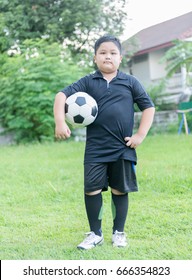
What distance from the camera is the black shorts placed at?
3025mm

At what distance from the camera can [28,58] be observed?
12.4 m

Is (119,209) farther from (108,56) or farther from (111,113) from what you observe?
(108,56)

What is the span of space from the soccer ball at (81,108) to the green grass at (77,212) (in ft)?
2.88

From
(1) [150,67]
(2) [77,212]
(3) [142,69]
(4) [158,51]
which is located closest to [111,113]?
(2) [77,212]

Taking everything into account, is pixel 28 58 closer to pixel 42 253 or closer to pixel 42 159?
pixel 42 159

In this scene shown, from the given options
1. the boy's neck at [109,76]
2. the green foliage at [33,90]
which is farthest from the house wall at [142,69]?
the boy's neck at [109,76]

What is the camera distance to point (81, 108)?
2998mm

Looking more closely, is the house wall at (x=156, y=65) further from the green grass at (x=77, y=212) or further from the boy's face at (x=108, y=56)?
the boy's face at (x=108, y=56)

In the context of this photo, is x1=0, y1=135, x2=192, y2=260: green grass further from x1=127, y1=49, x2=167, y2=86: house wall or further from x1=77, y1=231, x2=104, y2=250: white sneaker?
x1=127, y1=49, x2=167, y2=86: house wall

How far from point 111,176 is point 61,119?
0.54m

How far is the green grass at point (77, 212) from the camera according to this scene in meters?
2.97

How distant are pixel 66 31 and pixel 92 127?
13.0 metres
